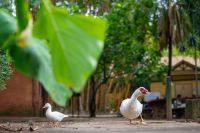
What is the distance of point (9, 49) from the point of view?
527 mm

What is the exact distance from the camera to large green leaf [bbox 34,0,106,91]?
1.64 ft

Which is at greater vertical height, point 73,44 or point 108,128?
point 73,44

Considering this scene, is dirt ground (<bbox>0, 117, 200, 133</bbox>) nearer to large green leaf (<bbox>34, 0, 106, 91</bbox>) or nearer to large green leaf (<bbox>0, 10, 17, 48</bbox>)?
large green leaf (<bbox>0, 10, 17, 48</bbox>)

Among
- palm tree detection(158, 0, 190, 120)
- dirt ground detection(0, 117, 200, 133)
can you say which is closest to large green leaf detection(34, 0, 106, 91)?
dirt ground detection(0, 117, 200, 133)

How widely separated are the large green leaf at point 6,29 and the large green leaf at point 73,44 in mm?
48

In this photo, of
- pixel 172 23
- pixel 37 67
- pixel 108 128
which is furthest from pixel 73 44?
pixel 172 23

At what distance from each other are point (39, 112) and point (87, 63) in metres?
16.5

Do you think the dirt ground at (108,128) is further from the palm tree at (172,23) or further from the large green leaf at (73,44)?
the large green leaf at (73,44)

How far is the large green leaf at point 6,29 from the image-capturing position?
54 cm

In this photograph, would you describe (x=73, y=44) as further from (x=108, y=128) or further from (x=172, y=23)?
(x=172, y=23)

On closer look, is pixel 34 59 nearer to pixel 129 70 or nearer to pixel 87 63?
pixel 87 63

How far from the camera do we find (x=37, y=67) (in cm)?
52

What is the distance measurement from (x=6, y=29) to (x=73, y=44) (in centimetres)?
12

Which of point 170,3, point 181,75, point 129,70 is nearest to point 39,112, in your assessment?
point 129,70
